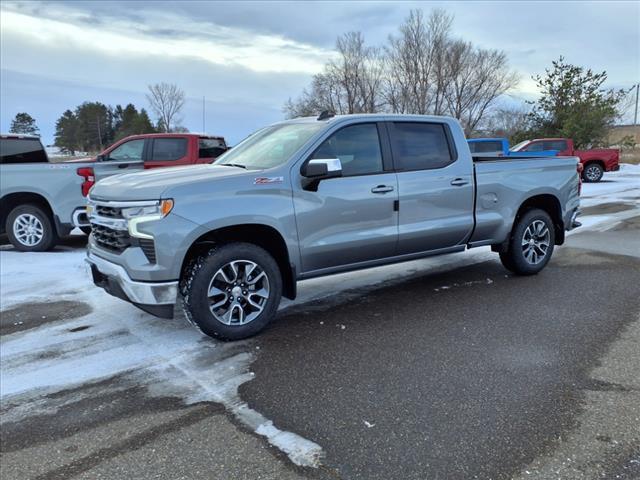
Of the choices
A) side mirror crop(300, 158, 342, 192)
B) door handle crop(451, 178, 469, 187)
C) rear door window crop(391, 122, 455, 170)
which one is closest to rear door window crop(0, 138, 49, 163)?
side mirror crop(300, 158, 342, 192)

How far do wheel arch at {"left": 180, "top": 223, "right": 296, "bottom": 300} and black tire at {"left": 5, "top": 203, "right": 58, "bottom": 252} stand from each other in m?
5.31

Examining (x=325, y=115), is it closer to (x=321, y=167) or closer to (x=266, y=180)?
(x=321, y=167)

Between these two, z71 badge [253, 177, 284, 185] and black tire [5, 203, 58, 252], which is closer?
z71 badge [253, 177, 284, 185]

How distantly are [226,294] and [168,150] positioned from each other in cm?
687

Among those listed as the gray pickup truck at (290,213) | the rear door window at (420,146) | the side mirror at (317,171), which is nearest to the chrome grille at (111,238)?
the gray pickup truck at (290,213)

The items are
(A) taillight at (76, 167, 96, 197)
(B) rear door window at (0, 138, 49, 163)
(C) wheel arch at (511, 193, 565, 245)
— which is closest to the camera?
(C) wheel arch at (511, 193, 565, 245)

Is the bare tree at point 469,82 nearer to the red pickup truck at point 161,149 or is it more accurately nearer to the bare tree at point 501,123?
the bare tree at point 501,123

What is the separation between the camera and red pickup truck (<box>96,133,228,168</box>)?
1010cm

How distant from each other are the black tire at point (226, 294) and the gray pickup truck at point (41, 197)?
4.65 m

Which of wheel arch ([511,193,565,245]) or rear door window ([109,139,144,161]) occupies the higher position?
rear door window ([109,139,144,161])

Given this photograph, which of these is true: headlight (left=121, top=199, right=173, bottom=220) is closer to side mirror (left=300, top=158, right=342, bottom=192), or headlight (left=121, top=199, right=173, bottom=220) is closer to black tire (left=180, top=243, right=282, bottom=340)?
black tire (left=180, top=243, right=282, bottom=340)

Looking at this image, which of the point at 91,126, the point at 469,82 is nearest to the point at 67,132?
the point at 91,126

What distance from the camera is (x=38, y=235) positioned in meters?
8.20

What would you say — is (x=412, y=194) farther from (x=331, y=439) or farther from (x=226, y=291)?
(x=331, y=439)
